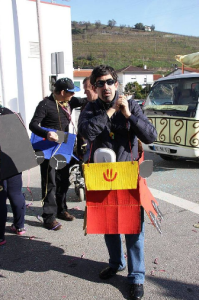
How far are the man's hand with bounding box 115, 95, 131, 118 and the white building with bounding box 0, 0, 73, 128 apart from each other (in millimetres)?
8287

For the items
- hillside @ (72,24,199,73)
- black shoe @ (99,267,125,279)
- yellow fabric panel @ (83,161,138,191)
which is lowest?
black shoe @ (99,267,125,279)

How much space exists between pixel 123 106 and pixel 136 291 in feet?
5.10

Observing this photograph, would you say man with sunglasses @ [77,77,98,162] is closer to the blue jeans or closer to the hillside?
the blue jeans

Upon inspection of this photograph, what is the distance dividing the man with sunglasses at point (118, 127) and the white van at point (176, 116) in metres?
4.31

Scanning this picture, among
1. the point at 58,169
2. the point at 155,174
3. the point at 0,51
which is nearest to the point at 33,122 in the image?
the point at 58,169

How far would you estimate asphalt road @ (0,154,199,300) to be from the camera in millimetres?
2865

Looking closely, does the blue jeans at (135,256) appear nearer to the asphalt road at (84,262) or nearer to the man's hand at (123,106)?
the asphalt road at (84,262)

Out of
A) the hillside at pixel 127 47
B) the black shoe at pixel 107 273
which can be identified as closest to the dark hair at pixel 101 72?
the black shoe at pixel 107 273

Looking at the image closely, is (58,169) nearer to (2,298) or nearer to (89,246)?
(89,246)

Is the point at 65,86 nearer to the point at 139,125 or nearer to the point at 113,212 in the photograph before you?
the point at 139,125

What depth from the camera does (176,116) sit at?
700 centimetres

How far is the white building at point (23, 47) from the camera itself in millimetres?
10820

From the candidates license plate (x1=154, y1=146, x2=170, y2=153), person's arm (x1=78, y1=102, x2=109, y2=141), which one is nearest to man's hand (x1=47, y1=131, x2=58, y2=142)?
person's arm (x1=78, y1=102, x2=109, y2=141)

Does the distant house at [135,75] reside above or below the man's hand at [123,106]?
below
